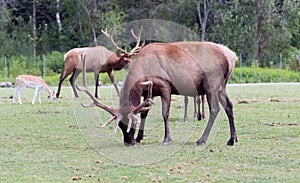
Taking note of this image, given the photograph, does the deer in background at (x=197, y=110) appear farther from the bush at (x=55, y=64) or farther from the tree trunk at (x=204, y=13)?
the tree trunk at (x=204, y=13)

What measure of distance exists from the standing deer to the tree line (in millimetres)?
28919

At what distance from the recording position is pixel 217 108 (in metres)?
11.7

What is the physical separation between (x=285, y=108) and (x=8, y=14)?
28723 mm

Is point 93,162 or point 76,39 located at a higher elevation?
point 93,162

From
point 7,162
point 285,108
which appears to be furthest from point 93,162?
point 285,108

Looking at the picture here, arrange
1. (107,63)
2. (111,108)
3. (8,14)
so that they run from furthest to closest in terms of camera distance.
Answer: (8,14), (107,63), (111,108)

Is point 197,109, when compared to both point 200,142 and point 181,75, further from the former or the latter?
point 200,142

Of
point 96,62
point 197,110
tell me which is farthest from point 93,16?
point 197,110

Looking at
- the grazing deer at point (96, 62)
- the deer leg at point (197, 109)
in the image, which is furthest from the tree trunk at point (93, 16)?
the deer leg at point (197, 109)

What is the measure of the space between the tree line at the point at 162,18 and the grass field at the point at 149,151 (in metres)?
26.6

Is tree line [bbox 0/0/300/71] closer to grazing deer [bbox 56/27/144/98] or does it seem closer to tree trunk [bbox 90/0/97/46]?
tree trunk [bbox 90/0/97/46]

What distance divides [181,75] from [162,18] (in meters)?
33.8

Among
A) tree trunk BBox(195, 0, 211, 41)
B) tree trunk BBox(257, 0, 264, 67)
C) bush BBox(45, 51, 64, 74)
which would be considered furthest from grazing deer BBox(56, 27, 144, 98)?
tree trunk BBox(257, 0, 264, 67)

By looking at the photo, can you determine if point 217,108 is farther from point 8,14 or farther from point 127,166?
point 8,14
